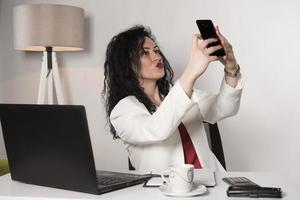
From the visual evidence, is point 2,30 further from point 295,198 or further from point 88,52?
point 295,198

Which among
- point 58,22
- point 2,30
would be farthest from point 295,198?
point 2,30

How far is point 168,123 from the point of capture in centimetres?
138

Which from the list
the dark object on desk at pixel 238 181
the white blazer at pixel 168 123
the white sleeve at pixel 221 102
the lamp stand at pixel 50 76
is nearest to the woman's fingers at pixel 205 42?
the white blazer at pixel 168 123

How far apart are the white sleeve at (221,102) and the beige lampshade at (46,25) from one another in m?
1.00

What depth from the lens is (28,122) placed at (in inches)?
44.1

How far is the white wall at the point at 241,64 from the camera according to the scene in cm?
267

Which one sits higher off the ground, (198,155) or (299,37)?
(299,37)

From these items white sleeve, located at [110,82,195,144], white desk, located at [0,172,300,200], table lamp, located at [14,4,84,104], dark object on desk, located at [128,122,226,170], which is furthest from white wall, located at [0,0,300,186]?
white desk, located at [0,172,300,200]

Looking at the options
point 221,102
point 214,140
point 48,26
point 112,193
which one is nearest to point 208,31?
point 221,102

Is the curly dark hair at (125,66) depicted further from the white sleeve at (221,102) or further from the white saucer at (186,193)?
the white saucer at (186,193)

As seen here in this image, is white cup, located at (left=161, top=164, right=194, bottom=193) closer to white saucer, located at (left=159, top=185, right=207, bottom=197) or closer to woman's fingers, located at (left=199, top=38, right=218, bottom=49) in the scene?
white saucer, located at (left=159, top=185, right=207, bottom=197)

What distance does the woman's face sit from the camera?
6.17 feet

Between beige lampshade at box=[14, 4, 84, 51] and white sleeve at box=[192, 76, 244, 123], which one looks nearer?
white sleeve at box=[192, 76, 244, 123]

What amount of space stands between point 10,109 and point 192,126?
2.74 ft
